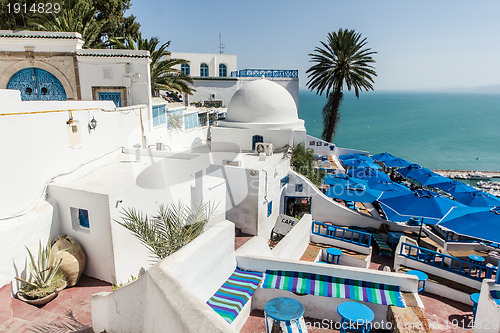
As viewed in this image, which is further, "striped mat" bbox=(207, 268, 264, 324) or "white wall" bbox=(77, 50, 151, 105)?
"white wall" bbox=(77, 50, 151, 105)

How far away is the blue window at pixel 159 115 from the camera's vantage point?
16356 millimetres

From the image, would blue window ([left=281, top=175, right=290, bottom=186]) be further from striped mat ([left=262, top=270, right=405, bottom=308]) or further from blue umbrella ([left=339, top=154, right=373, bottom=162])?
blue umbrella ([left=339, top=154, right=373, bottom=162])

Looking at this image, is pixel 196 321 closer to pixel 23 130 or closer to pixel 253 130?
pixel 23 130

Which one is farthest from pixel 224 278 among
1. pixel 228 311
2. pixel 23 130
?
pixel 23 130

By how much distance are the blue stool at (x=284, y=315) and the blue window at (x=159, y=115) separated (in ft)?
39.9

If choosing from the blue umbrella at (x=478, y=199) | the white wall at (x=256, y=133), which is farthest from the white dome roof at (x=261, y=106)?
the blue umbrella at (x=478, y=199)

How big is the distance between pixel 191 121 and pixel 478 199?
56.2ft

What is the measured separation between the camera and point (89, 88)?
50.7 ft

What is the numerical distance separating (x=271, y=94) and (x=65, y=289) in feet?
51.0

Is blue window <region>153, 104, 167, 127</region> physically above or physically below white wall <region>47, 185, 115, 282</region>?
above

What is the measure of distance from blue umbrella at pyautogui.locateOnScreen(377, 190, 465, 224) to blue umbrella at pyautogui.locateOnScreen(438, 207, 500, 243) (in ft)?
1.38

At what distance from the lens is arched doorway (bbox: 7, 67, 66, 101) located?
14914 mm

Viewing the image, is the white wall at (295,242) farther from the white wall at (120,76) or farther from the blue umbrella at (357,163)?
the blue umbrella at (357,163)

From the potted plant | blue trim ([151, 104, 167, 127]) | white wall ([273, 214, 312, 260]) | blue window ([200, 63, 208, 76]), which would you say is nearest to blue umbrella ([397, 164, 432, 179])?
white wall ([273, 214, 312, 260])
